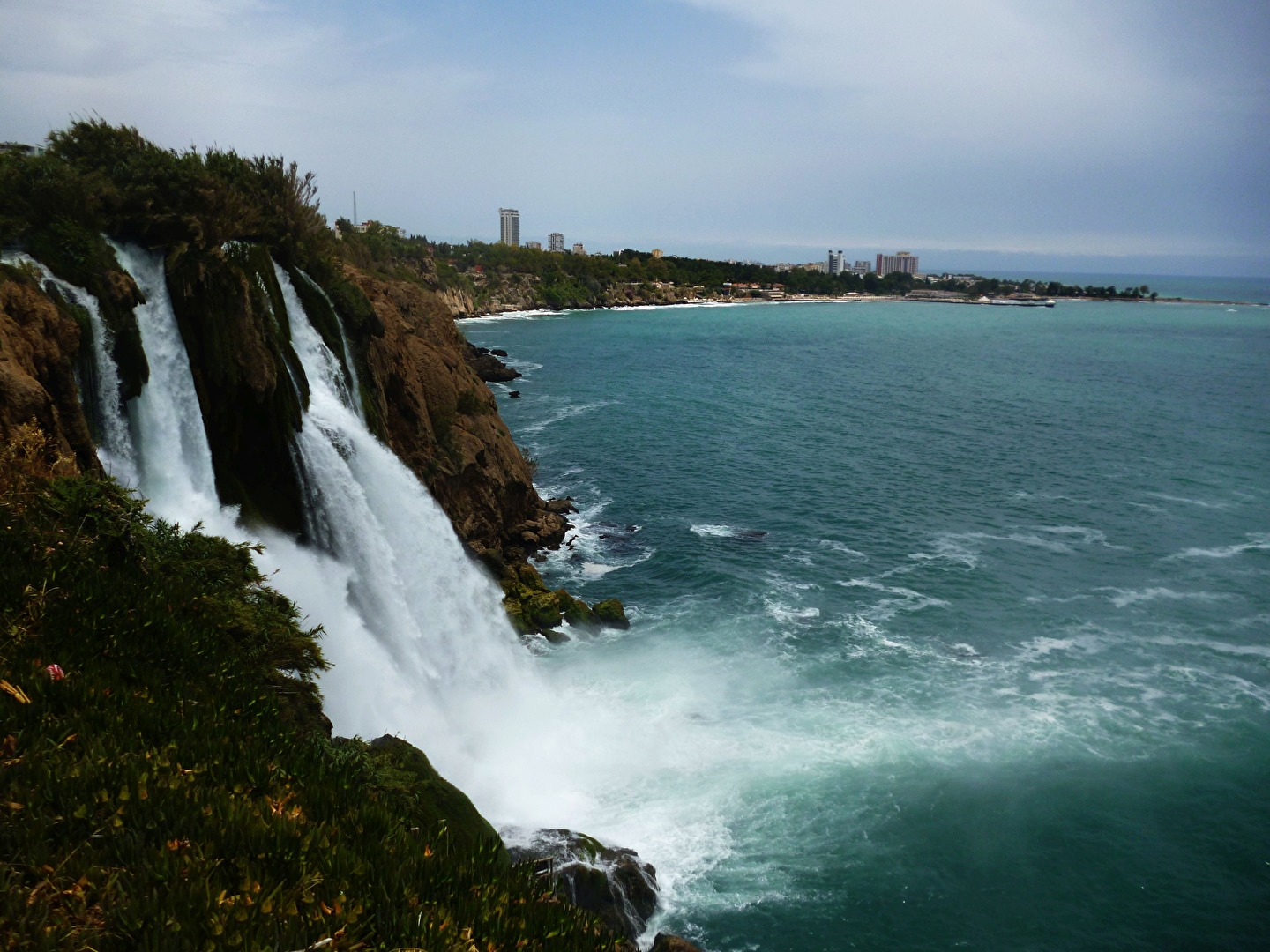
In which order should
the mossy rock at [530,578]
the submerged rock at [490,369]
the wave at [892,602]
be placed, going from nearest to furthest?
the wave at [892,602] < the mossy rock at [530,578] < the submerged rock at [490,369]

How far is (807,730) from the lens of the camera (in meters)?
22.2

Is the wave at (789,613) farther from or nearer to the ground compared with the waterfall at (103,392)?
nearer to the ground

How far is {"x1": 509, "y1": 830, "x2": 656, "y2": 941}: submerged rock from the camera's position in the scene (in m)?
14.8

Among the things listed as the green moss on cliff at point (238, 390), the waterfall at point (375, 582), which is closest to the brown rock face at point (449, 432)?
the waterfall at point (375, 582)

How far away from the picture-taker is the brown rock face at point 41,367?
533 inches

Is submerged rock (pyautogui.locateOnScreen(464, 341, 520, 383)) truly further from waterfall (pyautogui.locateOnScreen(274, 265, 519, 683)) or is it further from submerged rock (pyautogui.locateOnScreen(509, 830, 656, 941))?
submerged rock (pyautogui.locateOnScreen(509, 830, 656, 941))

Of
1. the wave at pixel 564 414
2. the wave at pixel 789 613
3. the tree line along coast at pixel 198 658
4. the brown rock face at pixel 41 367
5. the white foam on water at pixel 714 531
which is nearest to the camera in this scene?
the tree line along coast at pixel 198 658

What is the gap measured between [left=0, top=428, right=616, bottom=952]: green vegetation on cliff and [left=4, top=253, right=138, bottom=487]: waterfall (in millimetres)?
4124

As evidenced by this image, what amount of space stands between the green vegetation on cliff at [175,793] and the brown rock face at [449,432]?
15945 mm

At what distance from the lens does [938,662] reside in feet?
84.6

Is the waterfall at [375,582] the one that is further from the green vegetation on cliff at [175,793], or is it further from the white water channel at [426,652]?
the green vegetation on cliff at [175,793]

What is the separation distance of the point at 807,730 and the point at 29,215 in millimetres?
21069

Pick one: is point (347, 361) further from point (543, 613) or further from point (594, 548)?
point (594, 548)

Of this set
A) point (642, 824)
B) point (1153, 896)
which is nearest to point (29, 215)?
point (642, 824)
